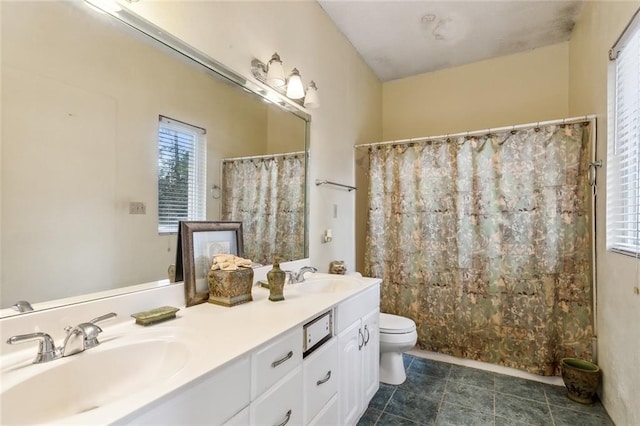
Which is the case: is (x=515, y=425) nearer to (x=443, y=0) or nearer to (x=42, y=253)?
(x=42, y=253)

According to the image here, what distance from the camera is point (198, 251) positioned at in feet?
4.52

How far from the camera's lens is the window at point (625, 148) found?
1.62m

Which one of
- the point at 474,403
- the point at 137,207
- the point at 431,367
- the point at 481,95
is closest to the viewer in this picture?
the point at 137,207

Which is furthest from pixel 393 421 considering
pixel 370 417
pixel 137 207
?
pixel 137 207

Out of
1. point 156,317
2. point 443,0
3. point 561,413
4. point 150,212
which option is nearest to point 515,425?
point 561,413

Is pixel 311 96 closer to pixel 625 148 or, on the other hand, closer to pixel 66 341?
pixel 66 341

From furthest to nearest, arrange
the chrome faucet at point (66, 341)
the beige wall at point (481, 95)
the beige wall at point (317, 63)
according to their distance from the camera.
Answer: the beige wall at point (481, 95) → the beige wall at point (317, 63) → the chrome faucet at point (66, 341)

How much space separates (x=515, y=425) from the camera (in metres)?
1.79

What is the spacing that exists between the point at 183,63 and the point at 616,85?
242 centimetres

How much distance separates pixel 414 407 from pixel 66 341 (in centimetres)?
191

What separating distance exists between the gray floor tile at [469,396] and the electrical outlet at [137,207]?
6.96 feet

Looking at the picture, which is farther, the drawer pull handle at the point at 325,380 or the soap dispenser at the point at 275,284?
the soap dispenser at the point at 275,284

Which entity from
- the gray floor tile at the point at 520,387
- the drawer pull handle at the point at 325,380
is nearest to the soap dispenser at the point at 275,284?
the drawer pull handle at the point at 325,380

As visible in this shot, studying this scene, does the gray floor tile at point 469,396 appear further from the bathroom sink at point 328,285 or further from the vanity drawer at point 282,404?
the vanity drawer at point 282,404
